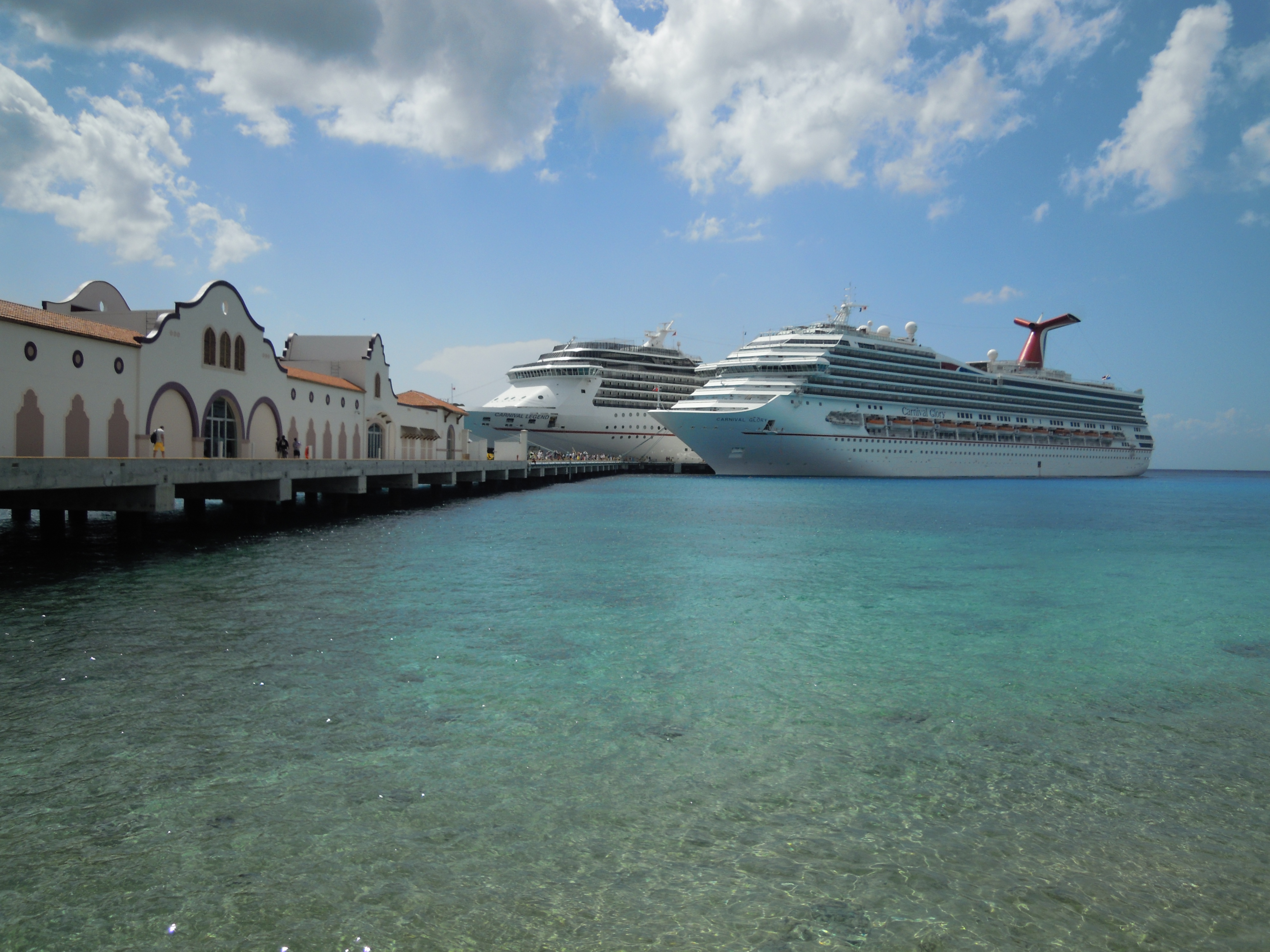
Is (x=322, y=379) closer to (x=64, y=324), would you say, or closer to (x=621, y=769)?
(x=64, y=324)

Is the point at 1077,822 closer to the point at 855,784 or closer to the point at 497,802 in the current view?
the point at 855,784

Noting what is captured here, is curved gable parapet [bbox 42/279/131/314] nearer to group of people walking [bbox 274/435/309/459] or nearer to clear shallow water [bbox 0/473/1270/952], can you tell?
group of people walking [bbox 274/435/309/459]

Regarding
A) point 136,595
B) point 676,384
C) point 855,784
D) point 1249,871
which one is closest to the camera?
point 1249,871

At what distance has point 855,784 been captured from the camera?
22.0 ft

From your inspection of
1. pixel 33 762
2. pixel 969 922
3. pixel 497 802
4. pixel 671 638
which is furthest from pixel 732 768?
pixel 33 762

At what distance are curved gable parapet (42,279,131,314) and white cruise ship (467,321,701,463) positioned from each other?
56556mm

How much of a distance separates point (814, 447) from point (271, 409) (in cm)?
4756

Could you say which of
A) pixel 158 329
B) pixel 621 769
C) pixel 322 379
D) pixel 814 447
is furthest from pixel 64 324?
pixel 814 447

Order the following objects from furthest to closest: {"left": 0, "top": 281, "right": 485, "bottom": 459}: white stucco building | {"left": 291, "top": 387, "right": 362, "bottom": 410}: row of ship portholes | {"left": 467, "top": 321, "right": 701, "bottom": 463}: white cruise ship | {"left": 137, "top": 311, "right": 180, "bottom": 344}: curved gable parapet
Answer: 1. {"left": 467, "top": 321, "right": 701, "bottom": 463}: white cruise ship
2. {"left": 291, "top": 387, "right": 362, "bottom": 410}: row of ship portholes
3. {"left": 137, "top": 311, "right": 180, "bottom": 344}: curved gable parapet
4. {"left": 0, "top": 281, "right": 485, "bottom": 459}: white stucco building

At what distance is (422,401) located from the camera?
173 ft

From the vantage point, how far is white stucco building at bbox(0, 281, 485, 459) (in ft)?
71.7

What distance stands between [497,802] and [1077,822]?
14.1 feet

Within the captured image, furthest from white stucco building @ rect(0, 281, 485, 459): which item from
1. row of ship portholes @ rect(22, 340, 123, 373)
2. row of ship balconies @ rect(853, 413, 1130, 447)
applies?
row of ship balconies @ rect(853, 413, 1130, 447)

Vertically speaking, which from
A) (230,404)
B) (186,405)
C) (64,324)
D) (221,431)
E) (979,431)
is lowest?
(221,431)
